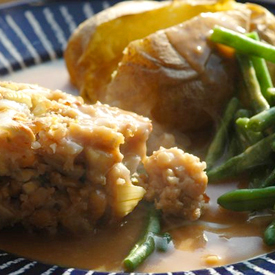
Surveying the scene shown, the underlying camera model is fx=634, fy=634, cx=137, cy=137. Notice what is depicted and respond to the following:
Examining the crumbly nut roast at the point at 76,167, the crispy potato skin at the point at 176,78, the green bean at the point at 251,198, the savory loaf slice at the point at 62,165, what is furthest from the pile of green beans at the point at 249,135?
the savory loaf slice at the point at 62,165

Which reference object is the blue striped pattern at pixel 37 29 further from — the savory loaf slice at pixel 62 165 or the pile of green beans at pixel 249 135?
the savory loaf slice at pixel 62 165

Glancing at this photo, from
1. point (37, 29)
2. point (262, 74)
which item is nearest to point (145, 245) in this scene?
point (262, 74)

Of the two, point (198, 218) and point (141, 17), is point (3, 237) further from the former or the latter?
point (141, 17)

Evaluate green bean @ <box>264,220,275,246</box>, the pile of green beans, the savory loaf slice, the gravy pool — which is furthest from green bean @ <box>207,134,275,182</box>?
the savory loaf slice

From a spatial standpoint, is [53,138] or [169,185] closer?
[53,138]

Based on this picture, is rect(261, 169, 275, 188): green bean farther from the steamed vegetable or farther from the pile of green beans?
the steamed vegetable

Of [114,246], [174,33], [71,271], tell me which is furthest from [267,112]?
[71,271]

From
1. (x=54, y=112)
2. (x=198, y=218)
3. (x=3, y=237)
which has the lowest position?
(x=198, y=218)
